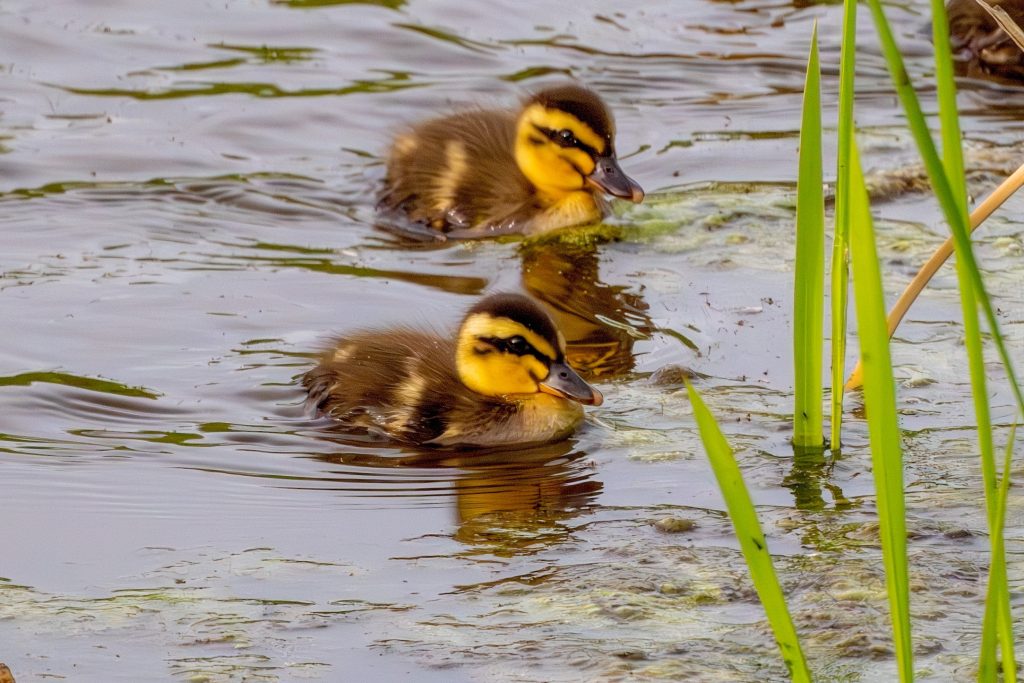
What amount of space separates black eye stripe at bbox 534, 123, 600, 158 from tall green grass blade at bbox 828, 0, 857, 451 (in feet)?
7.55

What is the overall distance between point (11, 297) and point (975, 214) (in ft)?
10.1

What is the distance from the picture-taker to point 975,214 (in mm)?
2938

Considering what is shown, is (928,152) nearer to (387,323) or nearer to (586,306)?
(387,323)

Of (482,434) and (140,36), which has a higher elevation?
(140,36)

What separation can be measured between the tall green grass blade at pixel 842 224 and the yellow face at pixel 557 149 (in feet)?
7.54

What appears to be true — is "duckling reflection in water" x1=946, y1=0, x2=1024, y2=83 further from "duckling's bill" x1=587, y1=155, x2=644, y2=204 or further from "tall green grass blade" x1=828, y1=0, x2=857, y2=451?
"tall green grass blade" x1=828, y1=0, x2=857, y2=451

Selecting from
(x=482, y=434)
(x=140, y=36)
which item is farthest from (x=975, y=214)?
(x=140, y=36)

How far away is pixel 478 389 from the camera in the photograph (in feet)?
13.7

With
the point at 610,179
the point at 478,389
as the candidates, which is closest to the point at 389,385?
the point at 478,389

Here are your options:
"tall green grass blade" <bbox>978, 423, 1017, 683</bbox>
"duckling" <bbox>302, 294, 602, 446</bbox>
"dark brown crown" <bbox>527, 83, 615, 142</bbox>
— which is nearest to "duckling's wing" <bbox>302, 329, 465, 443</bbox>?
"duckling" <bbox>302, 294, 602, 446</bbox>

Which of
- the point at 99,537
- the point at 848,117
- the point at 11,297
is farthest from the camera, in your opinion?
the point at 11,297

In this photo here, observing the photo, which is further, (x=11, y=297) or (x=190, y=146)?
(x=190, y=146)

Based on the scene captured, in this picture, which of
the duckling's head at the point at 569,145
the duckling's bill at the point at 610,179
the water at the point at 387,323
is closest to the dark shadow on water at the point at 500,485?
the water at the point at 387,323

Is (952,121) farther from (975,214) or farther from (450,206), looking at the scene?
(450,206)
